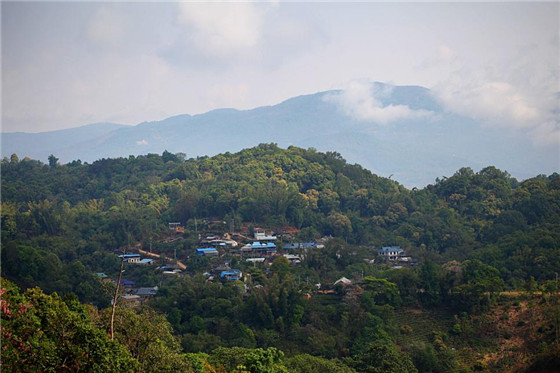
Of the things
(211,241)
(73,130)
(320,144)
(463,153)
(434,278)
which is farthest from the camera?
(73,130)

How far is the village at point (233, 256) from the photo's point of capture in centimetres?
2577

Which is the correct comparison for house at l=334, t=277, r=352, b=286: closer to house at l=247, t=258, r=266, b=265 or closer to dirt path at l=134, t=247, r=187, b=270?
house at l=247, t=258, r=266, b=265

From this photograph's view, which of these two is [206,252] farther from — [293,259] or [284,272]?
[284,272]

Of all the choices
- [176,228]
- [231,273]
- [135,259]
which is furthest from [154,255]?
[231,273]

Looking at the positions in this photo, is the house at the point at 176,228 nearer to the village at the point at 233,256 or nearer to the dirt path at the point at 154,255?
the village at the point at 233,256

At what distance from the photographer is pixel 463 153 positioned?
9275cm

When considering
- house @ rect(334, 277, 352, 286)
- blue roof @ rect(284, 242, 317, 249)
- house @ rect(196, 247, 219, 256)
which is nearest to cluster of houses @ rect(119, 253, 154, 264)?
house @ rect(196, 247, 219, 256)

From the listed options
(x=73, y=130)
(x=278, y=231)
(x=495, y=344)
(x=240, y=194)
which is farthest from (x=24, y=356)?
(x=73, y=130)

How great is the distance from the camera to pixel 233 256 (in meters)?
29.4

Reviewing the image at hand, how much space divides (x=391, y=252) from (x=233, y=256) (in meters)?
8.23

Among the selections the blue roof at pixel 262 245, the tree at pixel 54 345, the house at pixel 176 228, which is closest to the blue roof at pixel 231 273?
the blue roof at pixel 262 245

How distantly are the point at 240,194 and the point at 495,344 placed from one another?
19.8m

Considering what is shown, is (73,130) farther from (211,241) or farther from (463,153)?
(211,241)

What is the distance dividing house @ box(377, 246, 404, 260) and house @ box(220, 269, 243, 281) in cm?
835
